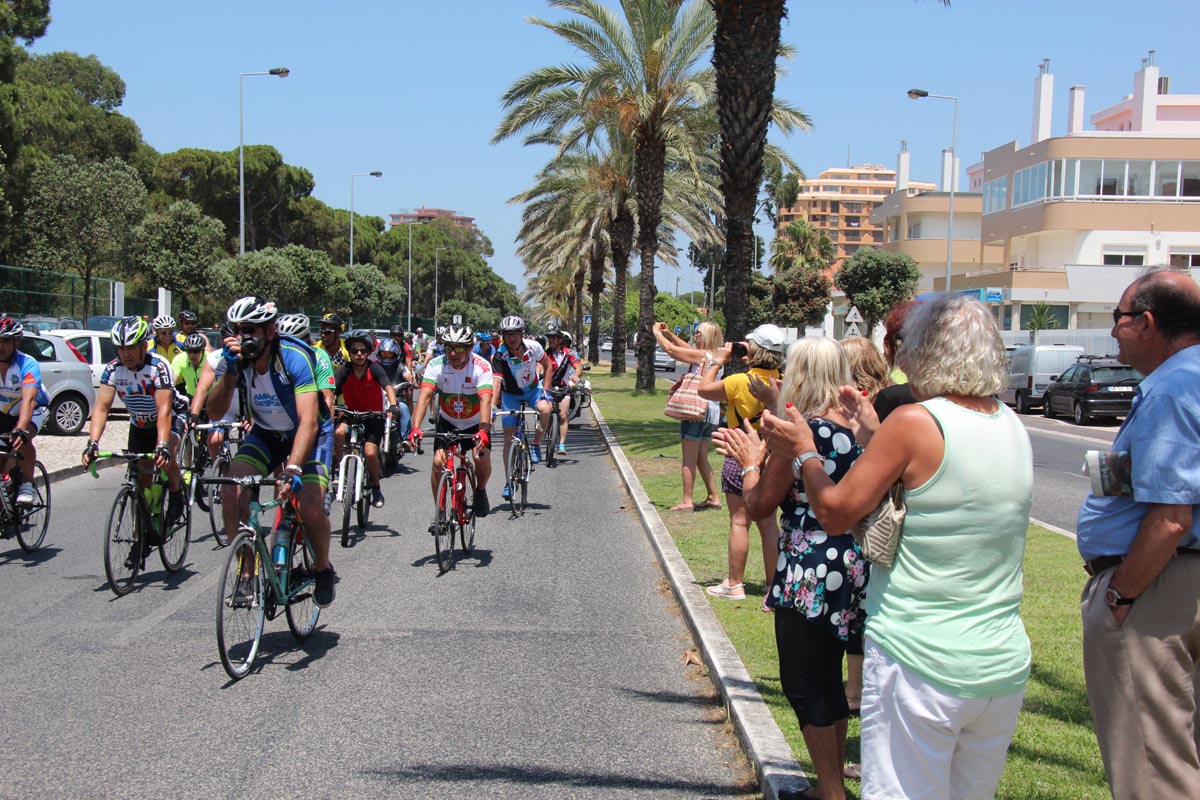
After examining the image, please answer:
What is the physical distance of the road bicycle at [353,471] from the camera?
9.77 meters

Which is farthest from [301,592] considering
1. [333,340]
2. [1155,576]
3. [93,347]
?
[93,347]

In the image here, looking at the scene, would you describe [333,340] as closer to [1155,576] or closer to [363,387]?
[363,387]

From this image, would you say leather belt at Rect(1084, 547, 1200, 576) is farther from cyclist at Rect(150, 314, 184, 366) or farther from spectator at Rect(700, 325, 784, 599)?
cyclist at Rect(150, 314, 184, 366)

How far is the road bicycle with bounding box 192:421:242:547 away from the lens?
29.1 feet

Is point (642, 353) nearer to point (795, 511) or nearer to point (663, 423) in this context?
point (663, 423)

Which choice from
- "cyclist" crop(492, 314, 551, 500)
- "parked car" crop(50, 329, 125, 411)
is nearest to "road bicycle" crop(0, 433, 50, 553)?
"cyclist" crop(492, 314, 551, 500)

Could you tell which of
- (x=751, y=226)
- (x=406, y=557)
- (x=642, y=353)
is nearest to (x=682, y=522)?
(x=406, y=557)

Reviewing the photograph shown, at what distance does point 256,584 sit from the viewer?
5832mm

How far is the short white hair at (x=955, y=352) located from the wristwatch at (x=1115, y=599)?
804 mm

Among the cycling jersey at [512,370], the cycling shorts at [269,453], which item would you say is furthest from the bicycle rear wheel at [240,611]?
the cycling jersey at [512,370]

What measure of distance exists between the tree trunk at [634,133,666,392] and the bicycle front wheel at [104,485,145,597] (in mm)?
17801

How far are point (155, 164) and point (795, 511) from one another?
217ft

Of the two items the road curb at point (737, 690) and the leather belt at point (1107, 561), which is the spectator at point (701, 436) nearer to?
the road curb at point (737, 690)

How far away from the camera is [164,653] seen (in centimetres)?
616
